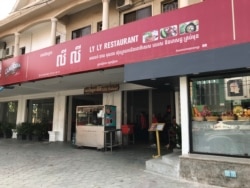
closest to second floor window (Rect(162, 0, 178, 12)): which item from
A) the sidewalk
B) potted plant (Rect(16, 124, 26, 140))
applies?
the sidewalk

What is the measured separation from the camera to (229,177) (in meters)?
5.14

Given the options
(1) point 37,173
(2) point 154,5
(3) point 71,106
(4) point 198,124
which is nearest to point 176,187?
(4) point 198,124

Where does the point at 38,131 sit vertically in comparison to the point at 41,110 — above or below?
below

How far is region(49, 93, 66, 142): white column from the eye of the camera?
46.6ft

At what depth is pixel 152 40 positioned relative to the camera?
7.13 meters

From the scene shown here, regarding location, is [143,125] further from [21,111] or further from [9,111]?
[9,111]

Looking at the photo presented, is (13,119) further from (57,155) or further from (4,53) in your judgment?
(57,155)

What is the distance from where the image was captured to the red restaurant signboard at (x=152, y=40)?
5.77 m

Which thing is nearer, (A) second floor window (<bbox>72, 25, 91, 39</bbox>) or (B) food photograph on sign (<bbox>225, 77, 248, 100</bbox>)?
(B) food photograph on sign (<bbox>225, 77, 248, 100</bbox>)

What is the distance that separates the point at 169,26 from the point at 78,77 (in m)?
4.74

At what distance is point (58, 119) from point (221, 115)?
10693 millimetres

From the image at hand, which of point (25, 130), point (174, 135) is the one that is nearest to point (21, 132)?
point (25, 130)

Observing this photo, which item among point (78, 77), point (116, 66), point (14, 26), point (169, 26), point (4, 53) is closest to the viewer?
point (169, 26)

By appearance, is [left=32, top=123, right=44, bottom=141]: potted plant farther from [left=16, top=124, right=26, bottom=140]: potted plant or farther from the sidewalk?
the sidewalk
